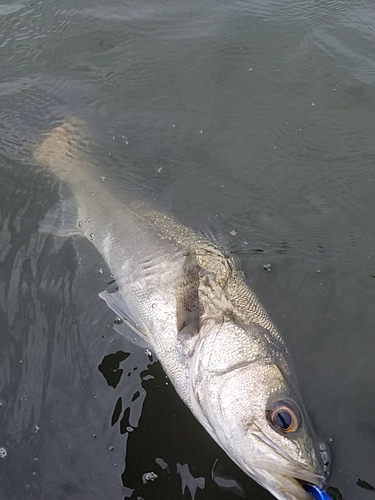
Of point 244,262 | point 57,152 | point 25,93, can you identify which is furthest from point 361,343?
point 25,93

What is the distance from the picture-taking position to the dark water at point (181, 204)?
3.49 meters

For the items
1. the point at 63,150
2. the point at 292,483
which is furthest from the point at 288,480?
the point at 63,150

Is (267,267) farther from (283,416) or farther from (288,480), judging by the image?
(288,480)

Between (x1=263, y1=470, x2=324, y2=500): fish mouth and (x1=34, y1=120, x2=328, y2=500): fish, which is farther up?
(x1=34, y1=120, x2=328, y2=500): fish

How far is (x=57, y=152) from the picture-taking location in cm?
522

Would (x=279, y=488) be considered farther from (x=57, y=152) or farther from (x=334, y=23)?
(x=334, y=23)

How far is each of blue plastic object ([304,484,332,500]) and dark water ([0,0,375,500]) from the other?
71 centimetres

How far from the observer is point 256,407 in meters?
2.93

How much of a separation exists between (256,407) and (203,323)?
0.74 m

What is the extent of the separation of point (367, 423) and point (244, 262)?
1648 millimetres

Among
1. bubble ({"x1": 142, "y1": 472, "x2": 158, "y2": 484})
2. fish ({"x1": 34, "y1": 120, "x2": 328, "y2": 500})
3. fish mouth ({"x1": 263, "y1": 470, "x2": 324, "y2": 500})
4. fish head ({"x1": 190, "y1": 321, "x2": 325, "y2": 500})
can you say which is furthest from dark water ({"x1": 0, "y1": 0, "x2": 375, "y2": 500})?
fish mouth ({"x1": 263, "y1": 470, "x2": 324, "y2": 500})

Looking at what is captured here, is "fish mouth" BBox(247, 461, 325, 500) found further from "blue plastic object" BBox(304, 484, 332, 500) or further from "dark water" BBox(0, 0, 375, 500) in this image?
"dark water" BBox(0, 0, 375, 500)

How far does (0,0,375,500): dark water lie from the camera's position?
3486 mm

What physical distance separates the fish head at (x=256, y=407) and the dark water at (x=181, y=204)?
0.60 metres
